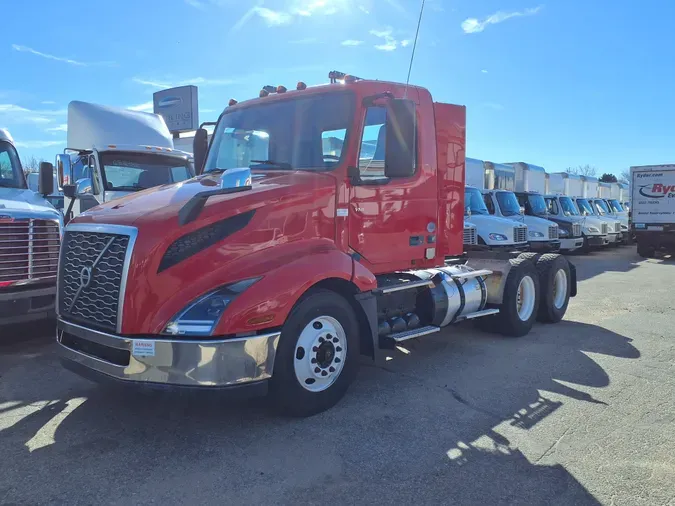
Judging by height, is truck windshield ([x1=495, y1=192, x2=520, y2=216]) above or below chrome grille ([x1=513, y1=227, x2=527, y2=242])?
above

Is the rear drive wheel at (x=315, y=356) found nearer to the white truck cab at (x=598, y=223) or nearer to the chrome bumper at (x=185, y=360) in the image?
the chrome bumper at (x=185, y=360)

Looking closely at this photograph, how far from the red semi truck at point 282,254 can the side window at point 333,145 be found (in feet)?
0.03

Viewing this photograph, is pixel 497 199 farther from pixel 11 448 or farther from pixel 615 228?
pixel 11 448

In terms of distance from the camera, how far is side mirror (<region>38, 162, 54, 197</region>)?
743 cm

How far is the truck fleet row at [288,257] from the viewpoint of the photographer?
3898 millimetres

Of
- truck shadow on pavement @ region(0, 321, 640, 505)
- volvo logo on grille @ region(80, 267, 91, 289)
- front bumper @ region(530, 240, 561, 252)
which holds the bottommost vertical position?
truck shadow on pavement @ region(0, 321, 640, 505)

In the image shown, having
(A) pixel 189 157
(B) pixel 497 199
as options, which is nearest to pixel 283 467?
(A) pixel 189 157

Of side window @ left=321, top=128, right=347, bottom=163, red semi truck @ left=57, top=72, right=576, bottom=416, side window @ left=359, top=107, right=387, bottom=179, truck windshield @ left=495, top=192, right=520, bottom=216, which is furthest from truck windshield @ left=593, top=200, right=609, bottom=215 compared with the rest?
side window @ left=321, top=128, right=347, bottom=163

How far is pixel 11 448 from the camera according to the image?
3969 millimetres

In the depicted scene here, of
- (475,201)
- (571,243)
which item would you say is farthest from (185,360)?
(571,243)

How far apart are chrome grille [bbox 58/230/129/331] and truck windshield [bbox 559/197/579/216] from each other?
2083 centimetres

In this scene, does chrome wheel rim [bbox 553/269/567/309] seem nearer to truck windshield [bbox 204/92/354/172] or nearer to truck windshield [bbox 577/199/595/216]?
truck windshield [bbox 204/92/354/172]

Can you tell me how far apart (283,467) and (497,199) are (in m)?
14.7

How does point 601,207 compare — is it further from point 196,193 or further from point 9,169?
point 196,193
